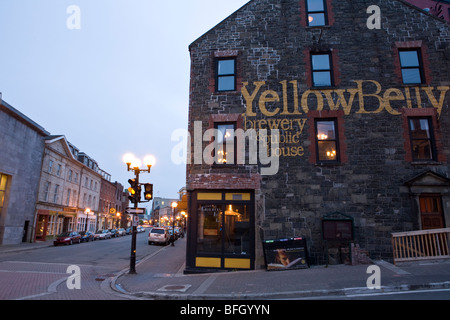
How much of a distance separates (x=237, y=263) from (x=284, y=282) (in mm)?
3343

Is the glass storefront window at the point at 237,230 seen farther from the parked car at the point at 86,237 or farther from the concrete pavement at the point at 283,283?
the parked car at the point at 86,237

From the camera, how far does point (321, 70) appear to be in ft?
45.5

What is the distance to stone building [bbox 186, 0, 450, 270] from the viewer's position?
12.3 meters

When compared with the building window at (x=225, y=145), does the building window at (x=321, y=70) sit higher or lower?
higher

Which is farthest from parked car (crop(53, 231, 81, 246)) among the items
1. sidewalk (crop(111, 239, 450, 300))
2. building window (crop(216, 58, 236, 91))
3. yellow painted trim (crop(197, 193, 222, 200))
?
building window (crop(216, 58, 236, 91))

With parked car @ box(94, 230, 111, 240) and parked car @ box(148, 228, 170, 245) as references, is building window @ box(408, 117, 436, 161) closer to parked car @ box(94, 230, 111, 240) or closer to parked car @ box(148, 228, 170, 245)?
parked car @ box(148, 228, 170, 245)

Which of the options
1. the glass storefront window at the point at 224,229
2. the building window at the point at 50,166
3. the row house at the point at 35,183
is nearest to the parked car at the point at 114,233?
the row house at the point at 35,183

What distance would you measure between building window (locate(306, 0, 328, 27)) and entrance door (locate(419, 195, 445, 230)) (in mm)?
9216

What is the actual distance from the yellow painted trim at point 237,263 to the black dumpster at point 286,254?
965 millimetres

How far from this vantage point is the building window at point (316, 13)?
14465 mm
